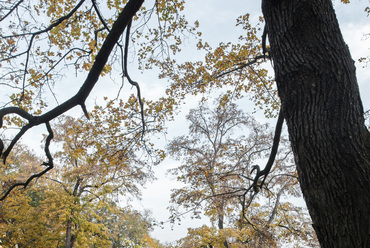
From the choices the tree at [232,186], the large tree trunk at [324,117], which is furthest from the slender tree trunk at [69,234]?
the large tree trunk at [324,117]

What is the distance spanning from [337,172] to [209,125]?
12.0 metres

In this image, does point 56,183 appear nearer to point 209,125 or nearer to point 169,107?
point 209,125

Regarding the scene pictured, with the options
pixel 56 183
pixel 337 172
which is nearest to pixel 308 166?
pixel 337 172

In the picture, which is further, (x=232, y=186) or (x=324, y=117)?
(x=232, y=186)

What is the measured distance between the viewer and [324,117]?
1587 mm

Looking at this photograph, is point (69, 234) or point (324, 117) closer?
point (324, 117)

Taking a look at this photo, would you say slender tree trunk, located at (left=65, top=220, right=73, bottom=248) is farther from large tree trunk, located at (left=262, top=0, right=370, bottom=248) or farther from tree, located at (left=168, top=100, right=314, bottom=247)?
large tree trunk, located at (left=262, top=0, right=370, bottom=248)

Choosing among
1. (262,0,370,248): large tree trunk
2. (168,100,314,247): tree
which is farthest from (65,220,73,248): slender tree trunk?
(262,0,370,248): large tree trunk

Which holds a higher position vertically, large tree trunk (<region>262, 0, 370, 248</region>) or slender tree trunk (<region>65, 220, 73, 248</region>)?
slender tree trunk (<region>65, 220, 73, 248</region>)

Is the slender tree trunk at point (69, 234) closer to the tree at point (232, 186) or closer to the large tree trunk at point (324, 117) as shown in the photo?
the tree at point (232, 186)

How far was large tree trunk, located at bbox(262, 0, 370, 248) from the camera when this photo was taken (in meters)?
1.38

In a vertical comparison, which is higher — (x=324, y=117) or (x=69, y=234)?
(x=69, y=234)

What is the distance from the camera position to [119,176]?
12.5 metres

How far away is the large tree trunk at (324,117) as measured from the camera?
1.38 metres
